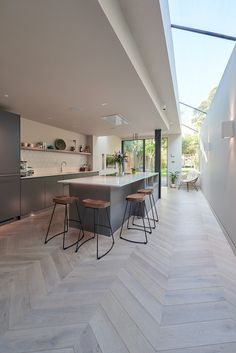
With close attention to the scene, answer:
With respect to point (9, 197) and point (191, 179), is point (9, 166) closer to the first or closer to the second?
point (9, 197)

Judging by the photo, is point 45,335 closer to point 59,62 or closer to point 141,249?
point 141,249

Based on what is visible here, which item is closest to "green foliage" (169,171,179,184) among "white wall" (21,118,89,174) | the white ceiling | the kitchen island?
"white wall" (21,118,89,174)

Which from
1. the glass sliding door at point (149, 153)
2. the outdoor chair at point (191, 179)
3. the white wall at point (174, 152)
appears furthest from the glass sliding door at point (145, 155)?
the outdoor chair at point (191, 179)

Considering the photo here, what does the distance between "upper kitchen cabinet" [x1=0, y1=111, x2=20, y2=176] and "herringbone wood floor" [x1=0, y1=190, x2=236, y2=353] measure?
147 centimetres

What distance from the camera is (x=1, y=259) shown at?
2.50 meters

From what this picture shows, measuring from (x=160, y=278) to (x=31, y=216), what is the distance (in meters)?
3.45

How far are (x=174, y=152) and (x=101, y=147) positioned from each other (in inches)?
143

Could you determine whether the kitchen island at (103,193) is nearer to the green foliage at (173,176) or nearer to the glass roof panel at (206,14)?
the glass roof panel at (206,14)

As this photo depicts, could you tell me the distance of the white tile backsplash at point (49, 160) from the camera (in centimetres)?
518

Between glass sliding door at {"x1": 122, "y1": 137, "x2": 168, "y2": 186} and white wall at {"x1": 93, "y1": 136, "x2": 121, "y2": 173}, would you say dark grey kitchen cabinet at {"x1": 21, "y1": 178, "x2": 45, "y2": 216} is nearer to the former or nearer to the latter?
white wall at {"x1": 93, "y1": 136, "x2": 121, "y2": 173}

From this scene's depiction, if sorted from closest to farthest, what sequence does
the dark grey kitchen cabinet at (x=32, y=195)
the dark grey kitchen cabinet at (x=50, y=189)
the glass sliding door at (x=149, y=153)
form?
the dark grey kitchen cabinet at (x=32, y=195), the dark grey kitchen cabinet at (x=50, y=189), the glass sliding door at (x=149, y=153)

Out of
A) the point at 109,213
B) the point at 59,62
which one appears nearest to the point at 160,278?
the point at 109,213

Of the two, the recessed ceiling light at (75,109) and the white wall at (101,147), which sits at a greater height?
the recessed ceiling light at (75,109)

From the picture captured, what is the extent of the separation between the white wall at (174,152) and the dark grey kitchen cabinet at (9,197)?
727cm
